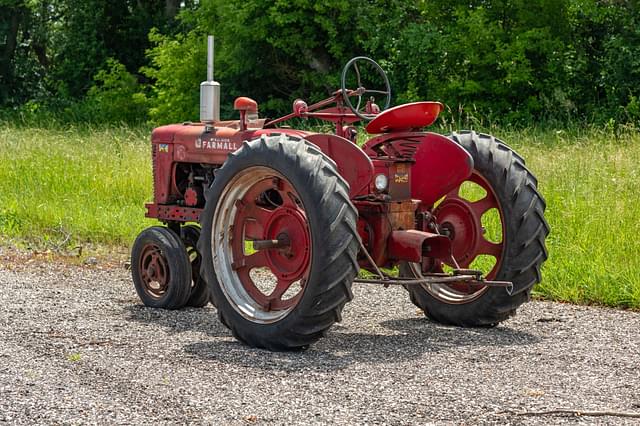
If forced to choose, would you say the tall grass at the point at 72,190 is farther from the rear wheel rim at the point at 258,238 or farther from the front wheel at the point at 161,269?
the rear wheel rim at the point at 258,238

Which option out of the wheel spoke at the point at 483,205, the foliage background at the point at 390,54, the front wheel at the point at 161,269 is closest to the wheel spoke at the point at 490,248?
the wheel spoke at the point at 483,205

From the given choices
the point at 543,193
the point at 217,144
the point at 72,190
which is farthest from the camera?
the point at 72,190

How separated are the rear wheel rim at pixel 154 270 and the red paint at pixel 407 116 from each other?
6.53 feet

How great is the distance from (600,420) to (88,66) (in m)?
32.8

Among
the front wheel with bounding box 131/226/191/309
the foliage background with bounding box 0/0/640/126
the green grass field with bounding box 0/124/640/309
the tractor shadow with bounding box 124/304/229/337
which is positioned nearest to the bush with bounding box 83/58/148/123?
the foliage background with bounding box 0/0/640/126

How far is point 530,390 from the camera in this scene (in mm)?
5926

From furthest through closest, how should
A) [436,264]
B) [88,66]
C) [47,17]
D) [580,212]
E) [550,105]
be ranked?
[47,17] < [88,66] < [550,105] < [580,212] < [436,264]

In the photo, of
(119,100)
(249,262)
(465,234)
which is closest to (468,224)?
(465,234)

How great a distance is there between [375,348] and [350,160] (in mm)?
1204

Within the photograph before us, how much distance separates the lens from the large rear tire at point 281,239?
6.62 meters

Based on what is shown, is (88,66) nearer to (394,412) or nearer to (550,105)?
(550,105)

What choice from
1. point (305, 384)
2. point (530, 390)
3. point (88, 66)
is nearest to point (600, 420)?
point (530, 390)

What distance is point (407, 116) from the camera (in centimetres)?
748

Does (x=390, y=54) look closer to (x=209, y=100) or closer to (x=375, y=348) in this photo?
(x=209, y=100)
